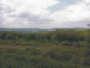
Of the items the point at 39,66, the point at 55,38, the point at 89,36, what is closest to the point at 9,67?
the point at 39,66

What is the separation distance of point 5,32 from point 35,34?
22.5ft

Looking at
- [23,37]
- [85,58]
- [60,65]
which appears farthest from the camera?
[23,37]

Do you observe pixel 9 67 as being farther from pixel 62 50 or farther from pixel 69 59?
pixel 62 50

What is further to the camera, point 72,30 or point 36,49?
point 72,30

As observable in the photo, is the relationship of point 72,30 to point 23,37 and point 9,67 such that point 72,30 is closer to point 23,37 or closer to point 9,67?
point 23,37

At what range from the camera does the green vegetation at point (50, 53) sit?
1220 centimetres

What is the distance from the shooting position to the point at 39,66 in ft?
38.5

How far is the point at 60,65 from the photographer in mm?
11859

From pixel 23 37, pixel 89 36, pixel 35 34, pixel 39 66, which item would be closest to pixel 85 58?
pixel 39 66

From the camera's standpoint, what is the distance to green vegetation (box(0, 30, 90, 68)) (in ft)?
40.0

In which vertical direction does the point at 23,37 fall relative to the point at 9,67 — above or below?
above

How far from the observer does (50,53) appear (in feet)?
50.4

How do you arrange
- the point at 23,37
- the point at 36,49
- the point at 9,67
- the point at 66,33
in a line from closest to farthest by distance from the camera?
the point at 9,67 → the point at 36,49 → the point at 66,33 → the point at 23,37

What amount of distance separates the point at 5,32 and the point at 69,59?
50.9 ft
